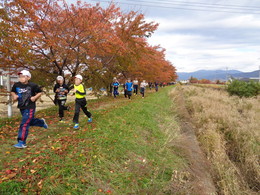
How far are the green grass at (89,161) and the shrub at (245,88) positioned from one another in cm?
2070

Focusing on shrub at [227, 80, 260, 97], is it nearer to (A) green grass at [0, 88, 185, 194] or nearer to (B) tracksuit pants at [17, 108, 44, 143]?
(A) green grass at [0, 88, 185, 194]

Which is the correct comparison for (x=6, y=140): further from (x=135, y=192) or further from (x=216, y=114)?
(x=216, y=114)

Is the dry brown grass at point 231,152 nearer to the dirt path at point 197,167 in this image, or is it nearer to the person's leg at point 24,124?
the dirt path at point 197,167

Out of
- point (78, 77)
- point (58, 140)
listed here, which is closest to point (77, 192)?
point (58, 140)

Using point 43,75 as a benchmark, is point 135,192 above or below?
below

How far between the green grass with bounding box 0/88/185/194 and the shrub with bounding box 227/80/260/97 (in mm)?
20703

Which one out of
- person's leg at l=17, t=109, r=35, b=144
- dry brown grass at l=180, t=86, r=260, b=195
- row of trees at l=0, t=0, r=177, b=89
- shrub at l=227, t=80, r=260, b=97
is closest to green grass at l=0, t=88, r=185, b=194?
person's leg at l=17, t=109, r=35, b=144

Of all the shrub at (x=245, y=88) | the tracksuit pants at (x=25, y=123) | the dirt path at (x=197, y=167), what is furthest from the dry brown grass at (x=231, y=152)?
the shrub at (x=245, y=88)

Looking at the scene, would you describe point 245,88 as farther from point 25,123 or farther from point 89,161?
point 25,123

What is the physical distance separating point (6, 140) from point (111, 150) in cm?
274

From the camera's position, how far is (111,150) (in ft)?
13.3

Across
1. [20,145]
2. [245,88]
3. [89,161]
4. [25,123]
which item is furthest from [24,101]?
[245,88]

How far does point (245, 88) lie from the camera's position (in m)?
21.6

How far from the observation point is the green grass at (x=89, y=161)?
2.76 meters
